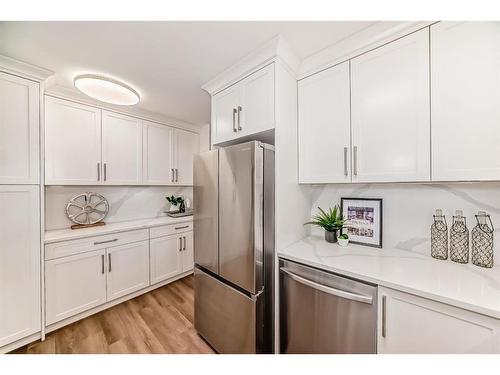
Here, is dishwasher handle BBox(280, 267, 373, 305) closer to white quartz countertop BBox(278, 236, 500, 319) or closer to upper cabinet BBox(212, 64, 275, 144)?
white quartz countertop BBox(278, 236, 500, 319)

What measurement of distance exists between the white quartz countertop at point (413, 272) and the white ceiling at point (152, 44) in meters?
1.46

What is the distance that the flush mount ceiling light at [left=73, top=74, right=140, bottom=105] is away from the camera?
161 cm

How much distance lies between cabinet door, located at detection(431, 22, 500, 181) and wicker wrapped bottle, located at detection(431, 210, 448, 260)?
14.1 inches

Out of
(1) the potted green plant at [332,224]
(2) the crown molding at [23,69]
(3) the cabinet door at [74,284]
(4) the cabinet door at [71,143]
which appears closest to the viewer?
(2) the crown molding at [23,69]

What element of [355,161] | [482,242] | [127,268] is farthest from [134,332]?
[482,242]

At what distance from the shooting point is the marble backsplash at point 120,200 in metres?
2.23

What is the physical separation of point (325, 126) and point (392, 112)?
41 centimetres

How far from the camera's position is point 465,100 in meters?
1.00

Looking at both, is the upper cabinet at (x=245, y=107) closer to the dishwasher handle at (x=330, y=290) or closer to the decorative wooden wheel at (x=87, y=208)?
the dishwasher handle at (x=330, y=290)

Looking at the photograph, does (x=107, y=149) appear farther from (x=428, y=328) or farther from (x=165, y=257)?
(x=428, y=328)

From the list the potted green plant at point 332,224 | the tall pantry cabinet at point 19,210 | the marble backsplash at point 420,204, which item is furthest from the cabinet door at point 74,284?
the marble backsplash at point 420,204

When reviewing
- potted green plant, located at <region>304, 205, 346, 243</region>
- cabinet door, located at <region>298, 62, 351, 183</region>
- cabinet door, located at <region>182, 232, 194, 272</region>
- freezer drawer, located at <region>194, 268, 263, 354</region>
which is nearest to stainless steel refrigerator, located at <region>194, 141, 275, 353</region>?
freezer drawer, located at <region>194, 268, 263, 354</region>
